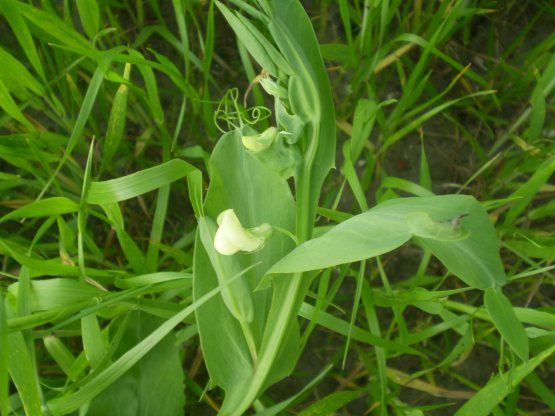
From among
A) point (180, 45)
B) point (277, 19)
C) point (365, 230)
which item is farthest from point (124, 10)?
point (365, 230)

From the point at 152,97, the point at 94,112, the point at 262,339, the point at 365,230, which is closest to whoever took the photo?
the point at 365,230

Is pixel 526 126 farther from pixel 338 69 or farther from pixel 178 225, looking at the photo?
pixel 178 225

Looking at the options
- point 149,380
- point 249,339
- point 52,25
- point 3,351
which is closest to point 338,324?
point 249,339

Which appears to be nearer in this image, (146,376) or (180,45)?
(146,376)

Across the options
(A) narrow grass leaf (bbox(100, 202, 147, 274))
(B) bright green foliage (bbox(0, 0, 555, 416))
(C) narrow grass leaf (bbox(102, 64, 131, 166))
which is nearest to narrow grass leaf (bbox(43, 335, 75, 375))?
(B) bright green foliage (bbox(0, 0, 555, 416))

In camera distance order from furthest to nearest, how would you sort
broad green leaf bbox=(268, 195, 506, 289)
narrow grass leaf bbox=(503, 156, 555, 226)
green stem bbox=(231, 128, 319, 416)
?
narrow grass leaf bbox=(503, 156, 555, 226)
green stem bbox=(231, 128, 319, 416)
broad green leaf bbox=(268, 195, 506, 289)

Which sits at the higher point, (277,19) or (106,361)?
(277,19)

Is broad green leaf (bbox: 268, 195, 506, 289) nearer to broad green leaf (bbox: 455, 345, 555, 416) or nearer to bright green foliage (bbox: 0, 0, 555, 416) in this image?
bright green foliage (bbox: 0, 0, 555, 416)
